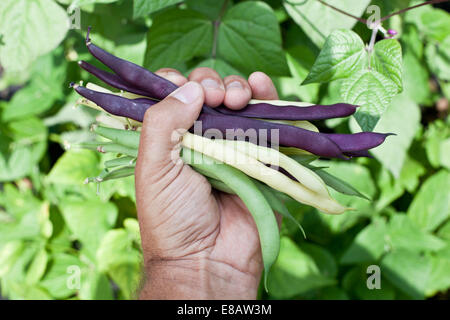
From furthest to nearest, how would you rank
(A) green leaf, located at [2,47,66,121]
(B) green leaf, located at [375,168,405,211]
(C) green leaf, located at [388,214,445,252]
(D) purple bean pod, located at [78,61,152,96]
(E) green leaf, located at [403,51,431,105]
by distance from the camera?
(A) green leaf, located at [2,47,66,121] < (B) green leaf, located at [375,168,405,211] < (C) green leaf, located at [388,214,445,252] < (E) green leaf, located at [403,51,431,105] < (D) purple bean pod, located at [78,61,152,96]

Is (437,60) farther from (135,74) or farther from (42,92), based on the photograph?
(42,92)

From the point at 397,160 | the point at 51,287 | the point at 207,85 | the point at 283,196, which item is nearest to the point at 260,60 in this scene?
the point at 207,85

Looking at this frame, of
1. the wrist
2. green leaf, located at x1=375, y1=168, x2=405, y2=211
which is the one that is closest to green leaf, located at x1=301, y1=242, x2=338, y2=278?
green leaf, located at x1=375, y1=168, x2=405, y2=211

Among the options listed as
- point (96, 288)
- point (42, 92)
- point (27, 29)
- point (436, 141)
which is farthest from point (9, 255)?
point (436, 141)

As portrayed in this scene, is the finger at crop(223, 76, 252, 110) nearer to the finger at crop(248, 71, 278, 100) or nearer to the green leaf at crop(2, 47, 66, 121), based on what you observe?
the finger at crop(248, 71, 278, 100)

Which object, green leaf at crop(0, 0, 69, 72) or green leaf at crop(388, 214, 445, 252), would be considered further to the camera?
green leaf at crop(388, 214, 445, 252)
